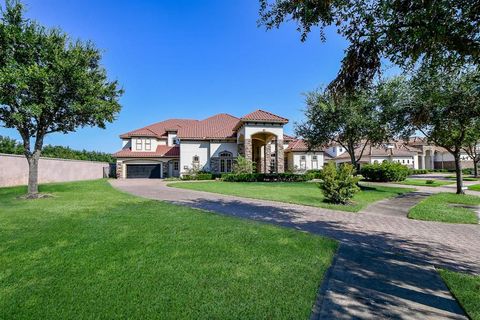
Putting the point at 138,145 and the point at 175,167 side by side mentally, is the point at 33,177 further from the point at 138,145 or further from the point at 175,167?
the point at 138,145

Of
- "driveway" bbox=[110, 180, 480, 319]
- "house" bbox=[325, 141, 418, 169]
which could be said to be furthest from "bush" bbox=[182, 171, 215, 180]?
"house" bbox=[325, 141, 418, 169]

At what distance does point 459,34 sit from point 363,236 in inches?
186

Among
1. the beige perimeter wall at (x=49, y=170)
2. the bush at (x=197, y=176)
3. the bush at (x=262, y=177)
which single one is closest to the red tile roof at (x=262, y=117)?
the bush at (x=262, y=177)

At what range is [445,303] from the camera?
3328 millimetres

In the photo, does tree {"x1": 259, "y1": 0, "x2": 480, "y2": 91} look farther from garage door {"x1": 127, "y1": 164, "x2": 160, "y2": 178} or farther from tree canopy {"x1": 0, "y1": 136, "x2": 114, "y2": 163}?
garage door {"x1": 127, "y1": 164, "x2": 160, "y2": 178}

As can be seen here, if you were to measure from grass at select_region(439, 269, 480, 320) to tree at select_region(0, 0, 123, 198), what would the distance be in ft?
50.2

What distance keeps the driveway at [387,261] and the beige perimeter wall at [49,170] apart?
1856 cm

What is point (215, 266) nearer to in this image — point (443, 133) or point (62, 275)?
point (62, 275)

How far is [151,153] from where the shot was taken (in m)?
33.4

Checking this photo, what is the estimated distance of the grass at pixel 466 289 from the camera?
316 centimetres

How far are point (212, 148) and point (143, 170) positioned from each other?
10.4 m

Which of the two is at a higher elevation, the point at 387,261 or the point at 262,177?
the point at 262,177

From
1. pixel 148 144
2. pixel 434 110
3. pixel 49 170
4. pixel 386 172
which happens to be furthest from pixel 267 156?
pixel 49 170

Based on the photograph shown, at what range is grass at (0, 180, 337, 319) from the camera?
305 cm
